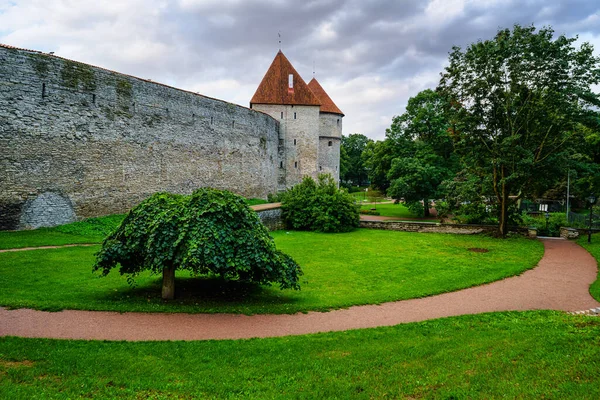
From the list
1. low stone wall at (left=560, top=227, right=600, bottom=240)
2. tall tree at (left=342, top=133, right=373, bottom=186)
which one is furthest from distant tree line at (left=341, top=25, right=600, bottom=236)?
tall tree at (left=342, top=133, right=373, bottom=186)

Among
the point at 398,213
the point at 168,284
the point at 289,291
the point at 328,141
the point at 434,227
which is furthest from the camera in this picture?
the point at 328,141

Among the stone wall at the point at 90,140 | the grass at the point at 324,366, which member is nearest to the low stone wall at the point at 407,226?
the stone wall at the point at 90,140

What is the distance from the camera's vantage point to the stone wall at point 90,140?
1428cm

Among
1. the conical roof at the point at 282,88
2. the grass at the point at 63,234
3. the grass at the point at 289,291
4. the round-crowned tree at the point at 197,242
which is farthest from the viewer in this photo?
the conical roof at the point at 282,88

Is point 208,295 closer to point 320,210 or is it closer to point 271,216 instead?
point 271,216

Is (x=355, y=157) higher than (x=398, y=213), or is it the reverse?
(x=355, y=157)

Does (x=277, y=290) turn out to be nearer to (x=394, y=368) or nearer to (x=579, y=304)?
(x=394, y=368)

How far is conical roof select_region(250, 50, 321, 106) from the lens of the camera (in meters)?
34.7

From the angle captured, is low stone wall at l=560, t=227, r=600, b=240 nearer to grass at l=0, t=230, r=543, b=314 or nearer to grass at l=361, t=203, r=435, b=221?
grass at l=0, t=230, r=543, b=314

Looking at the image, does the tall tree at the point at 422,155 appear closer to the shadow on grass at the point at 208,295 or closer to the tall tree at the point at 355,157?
the shadow on grass at the point at 208,295

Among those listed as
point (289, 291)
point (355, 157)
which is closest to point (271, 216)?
point (289, 291)

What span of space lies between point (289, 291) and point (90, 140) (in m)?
12.5

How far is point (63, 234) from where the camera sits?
14.7 metres

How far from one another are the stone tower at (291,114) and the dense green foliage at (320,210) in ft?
38.9
